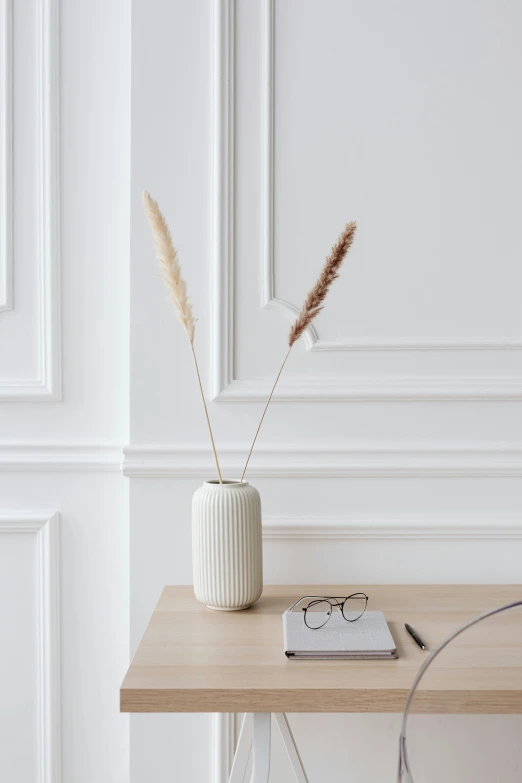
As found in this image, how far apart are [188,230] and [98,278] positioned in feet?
0.83

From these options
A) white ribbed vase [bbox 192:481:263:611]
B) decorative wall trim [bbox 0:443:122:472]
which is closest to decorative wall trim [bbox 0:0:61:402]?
decorative wall trim [bbox 0:443:122:472]

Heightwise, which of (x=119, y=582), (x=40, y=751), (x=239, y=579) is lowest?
(x=40, y=751)

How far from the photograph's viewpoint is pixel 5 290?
61.6 inches

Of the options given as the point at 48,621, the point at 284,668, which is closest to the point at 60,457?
the point at 48,621

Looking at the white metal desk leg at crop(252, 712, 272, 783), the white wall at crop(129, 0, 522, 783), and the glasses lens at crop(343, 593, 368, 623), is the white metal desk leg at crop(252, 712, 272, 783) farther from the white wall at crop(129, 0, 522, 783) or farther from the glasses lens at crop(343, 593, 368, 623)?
the white wall at crop(129, 0, 522, 783)

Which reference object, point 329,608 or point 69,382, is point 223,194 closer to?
point 69,382

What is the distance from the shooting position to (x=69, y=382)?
1.57 m

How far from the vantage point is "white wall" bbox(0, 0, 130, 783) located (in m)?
1.56

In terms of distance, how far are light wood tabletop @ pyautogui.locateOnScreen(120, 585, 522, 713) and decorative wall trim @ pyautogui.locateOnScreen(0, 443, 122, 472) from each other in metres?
0.44

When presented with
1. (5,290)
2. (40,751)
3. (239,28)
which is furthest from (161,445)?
(239,28)

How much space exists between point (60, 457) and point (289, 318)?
1.90 feet

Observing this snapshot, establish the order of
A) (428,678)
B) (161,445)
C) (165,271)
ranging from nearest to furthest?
1. (428,678)
2. (165,271)
3. (161,445)

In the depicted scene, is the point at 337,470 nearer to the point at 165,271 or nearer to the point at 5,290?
the point at 165,271

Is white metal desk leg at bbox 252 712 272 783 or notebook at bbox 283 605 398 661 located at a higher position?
notebook at bbox 283 605 398 661
